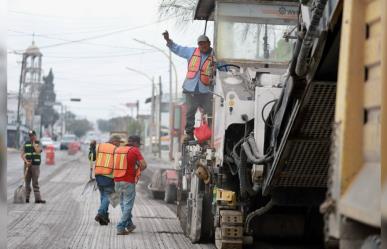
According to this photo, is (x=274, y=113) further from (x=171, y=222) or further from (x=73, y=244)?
(x=171, y=222)

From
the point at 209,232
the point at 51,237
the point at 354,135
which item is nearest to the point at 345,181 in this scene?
the point at 354,135

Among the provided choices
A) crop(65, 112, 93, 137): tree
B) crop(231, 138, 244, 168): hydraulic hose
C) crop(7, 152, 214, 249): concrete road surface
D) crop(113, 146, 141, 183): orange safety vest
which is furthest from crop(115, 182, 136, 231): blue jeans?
crop(65, 112, 93, 137): tree

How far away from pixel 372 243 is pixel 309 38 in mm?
2178

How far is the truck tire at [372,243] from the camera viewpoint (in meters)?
3.06

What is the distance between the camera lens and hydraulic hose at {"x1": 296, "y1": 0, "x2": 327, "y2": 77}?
4.62m

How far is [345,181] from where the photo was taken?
337 cm

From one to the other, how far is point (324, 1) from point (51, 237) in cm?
656

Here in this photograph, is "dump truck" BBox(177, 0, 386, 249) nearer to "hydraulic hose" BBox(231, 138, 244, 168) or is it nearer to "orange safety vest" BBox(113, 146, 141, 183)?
"hydraulic hose" BBox(231, 138, 244, 168)

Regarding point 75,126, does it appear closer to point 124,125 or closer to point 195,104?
point 124,125

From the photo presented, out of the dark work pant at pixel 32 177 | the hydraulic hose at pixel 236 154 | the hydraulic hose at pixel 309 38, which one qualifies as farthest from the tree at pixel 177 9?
the hydraulic hose at pixel 309 38

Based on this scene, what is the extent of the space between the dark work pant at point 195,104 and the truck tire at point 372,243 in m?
6.75

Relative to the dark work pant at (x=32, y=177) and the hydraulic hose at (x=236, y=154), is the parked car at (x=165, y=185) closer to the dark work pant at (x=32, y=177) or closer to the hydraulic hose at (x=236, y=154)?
the dark work pant at (x=32, y=177)

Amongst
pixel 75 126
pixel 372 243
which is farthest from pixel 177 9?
pixel 75 126

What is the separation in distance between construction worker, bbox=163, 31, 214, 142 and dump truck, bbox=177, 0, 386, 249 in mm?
550
